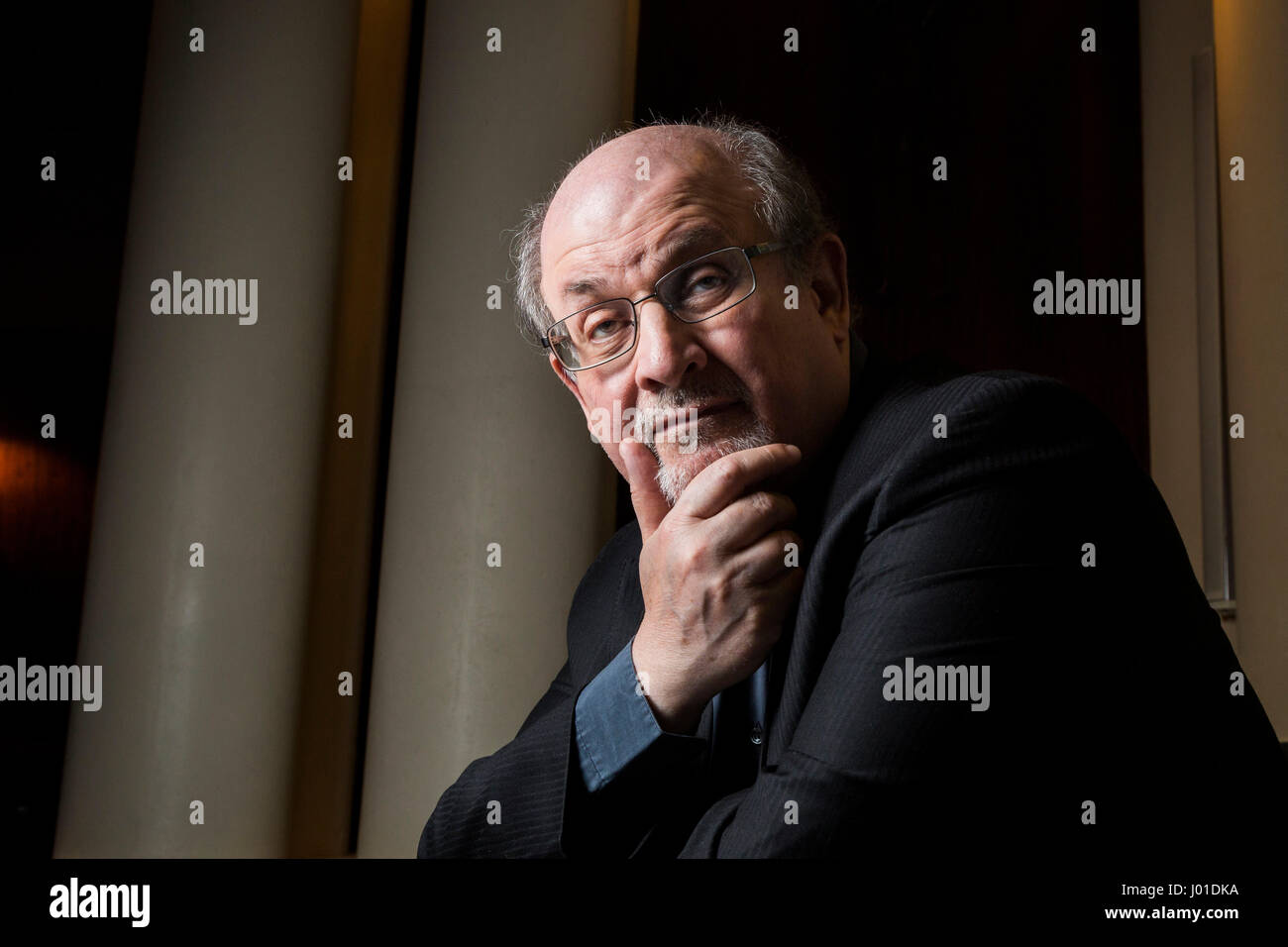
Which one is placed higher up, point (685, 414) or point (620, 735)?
point (685, 414)

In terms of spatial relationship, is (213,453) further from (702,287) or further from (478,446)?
(702,287)

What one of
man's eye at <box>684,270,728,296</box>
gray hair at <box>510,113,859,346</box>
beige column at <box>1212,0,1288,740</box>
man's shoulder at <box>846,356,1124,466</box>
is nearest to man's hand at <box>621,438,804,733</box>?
man's shoulder at <box>846,356,1124,466</box>

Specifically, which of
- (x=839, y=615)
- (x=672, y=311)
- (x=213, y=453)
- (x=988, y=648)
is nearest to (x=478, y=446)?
(x=213, y=453)

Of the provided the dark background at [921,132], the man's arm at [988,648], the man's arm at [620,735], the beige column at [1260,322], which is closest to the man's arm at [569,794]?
the man's arm at [620,735]

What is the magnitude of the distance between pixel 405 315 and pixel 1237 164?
2.68 meters

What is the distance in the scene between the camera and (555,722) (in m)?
1.42

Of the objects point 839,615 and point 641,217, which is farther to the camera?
point 641,217

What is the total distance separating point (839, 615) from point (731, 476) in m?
0.21

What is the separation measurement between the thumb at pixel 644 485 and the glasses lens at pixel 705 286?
208 mm

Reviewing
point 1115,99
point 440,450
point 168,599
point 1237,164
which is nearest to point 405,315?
point 440,450

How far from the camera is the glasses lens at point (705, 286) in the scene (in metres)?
1.57

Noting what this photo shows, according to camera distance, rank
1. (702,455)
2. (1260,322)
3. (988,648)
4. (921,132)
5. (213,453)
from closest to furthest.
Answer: (988,648)
(702,455)
(213,453)
(1260,322)
(921,132)

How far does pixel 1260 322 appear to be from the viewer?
11.1ft
